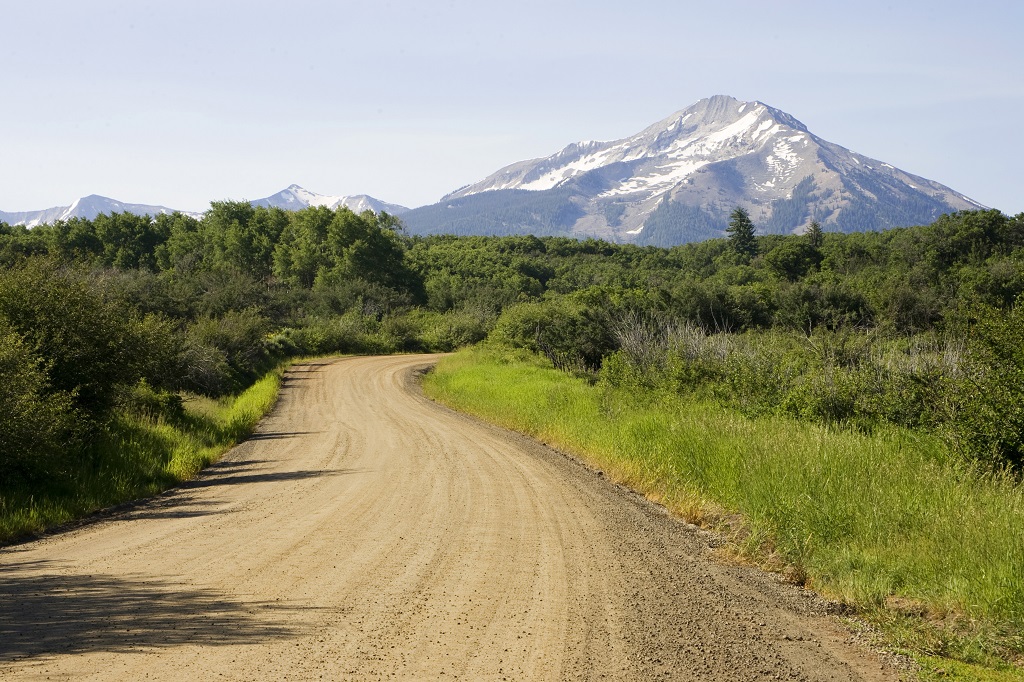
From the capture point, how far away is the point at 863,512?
9.20m

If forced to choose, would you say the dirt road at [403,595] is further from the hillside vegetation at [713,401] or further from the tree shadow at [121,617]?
the hillside vegetation at [713,401]

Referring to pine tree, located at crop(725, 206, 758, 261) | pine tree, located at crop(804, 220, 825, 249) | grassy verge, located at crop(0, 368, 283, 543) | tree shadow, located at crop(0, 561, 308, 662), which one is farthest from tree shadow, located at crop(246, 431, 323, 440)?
pine tree, located at crop(725, 206, 758, 261)

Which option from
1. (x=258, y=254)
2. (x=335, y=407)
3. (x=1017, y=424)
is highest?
(x=258, y=254)

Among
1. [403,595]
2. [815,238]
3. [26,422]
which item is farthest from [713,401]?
[815,238]

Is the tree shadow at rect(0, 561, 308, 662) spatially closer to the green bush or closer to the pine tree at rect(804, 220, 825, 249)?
the green bush

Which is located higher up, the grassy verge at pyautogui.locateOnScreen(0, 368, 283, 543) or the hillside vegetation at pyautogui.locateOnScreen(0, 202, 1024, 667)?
the hillside vegetation at pyautogui.locateOnScreen(0, 202, 1024, 667)

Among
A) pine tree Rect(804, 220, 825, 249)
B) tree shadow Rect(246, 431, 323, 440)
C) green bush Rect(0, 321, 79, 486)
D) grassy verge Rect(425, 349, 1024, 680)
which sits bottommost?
tree shadow Rect(246, 431, 323, 440)

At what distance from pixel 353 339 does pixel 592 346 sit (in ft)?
104

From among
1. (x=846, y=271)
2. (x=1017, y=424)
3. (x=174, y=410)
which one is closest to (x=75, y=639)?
(x=1017, y=424)

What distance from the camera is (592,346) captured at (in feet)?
103

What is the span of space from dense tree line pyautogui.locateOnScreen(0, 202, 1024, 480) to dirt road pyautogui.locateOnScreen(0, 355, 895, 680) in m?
4.35

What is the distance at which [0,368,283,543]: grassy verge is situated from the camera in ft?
37.8

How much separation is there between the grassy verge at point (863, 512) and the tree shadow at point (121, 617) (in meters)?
4.86

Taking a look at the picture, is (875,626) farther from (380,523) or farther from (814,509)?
(380,523)
